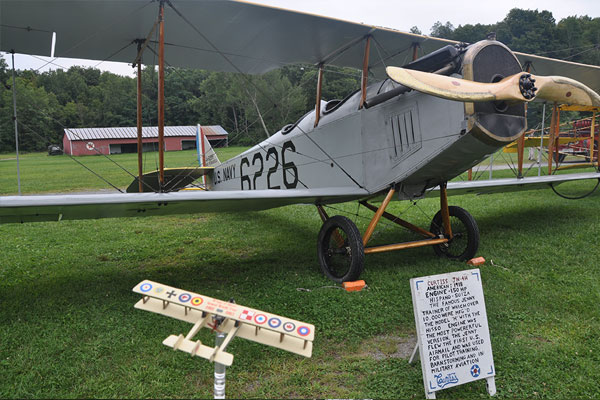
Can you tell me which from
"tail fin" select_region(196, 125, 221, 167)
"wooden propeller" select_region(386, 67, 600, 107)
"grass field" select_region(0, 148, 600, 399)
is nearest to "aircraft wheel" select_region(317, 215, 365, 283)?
"grass field" select_region(0, 148, 600, 399)

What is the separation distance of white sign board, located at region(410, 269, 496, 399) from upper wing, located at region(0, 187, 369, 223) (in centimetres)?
199

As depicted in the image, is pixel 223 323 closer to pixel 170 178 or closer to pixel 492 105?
pixel 492 105

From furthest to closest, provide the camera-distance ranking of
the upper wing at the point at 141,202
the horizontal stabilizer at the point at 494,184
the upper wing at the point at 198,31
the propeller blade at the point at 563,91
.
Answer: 1. the horizontal stabilizer at the point at 494,184
2. the upper wing at the point at 198,31
3. the propeller blade at the point at 563,91
4. the upper wing at the point at 141,202

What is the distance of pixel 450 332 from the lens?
231 centimetres

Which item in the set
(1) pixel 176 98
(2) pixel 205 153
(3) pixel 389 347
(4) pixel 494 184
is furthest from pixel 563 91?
(1) pixel 176 98

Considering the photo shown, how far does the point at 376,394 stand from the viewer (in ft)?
7.44

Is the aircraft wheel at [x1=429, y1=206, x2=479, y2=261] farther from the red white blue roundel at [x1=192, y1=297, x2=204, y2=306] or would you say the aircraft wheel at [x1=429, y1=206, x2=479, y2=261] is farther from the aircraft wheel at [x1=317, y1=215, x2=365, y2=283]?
the red white blue roundel at [x1=192, y1=297, x2=204, y2=306]

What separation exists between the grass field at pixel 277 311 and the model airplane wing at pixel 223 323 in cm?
73

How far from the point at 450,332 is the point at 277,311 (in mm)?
1504

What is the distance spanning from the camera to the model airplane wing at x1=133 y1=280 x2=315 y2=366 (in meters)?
1.58

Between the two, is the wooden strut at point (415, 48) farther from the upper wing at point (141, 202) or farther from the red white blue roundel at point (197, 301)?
the red white blue roundel at point (197, 301)

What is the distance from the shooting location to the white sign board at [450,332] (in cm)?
221

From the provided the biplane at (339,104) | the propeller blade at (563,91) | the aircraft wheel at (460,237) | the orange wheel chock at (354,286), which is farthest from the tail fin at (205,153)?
the propeller blade at (563,91)

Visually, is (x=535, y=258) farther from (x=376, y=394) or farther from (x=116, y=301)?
(x=116, y=301)
